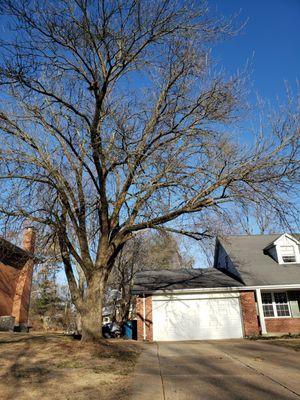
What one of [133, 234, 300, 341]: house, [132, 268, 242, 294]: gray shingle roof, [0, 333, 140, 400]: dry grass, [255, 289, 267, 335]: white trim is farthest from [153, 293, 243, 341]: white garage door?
[0, 333, 140, 400]: dry grass

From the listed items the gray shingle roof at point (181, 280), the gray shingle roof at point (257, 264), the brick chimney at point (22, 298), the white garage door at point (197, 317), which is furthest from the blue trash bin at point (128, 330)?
the gray shingle roof at point (257, 264)

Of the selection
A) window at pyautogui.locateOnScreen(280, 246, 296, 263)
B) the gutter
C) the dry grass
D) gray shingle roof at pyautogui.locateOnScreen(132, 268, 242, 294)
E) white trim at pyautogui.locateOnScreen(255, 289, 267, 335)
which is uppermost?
window at pyautogui.locateOnScreen(280, 246, 296, 263)

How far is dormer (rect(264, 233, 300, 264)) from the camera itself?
21358mm

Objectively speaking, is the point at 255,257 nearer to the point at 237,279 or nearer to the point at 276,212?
the point at 237,279

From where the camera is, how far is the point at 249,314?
722 inches

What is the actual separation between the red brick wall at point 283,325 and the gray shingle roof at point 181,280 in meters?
2.94

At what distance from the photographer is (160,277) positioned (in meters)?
21.7

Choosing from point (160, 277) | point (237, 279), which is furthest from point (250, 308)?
point (160, 277)

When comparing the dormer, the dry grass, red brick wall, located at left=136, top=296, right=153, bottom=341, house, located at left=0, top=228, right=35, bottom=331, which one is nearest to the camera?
the dry grass

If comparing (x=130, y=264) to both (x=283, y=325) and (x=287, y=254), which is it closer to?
(x=287, y=254)

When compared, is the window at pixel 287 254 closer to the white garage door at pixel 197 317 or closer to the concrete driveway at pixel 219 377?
the white garage door at pixel 197 317

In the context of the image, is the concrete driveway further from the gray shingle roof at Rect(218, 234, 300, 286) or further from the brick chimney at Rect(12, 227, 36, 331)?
the brick chimney at Rect(12, 227, 36, 331)

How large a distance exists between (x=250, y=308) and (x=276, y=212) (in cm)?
916

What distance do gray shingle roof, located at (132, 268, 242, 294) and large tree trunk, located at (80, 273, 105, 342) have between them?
7846 mm
